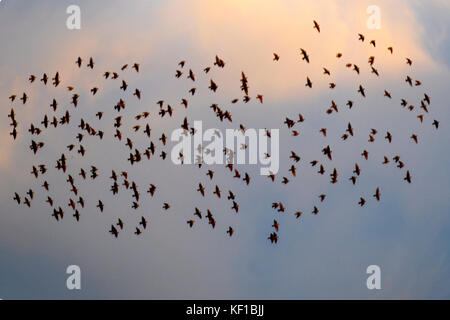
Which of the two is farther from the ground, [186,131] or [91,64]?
[91,64]

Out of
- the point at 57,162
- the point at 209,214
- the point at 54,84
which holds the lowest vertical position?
the point at 209,214

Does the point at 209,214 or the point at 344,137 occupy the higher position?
the point at 344,137
